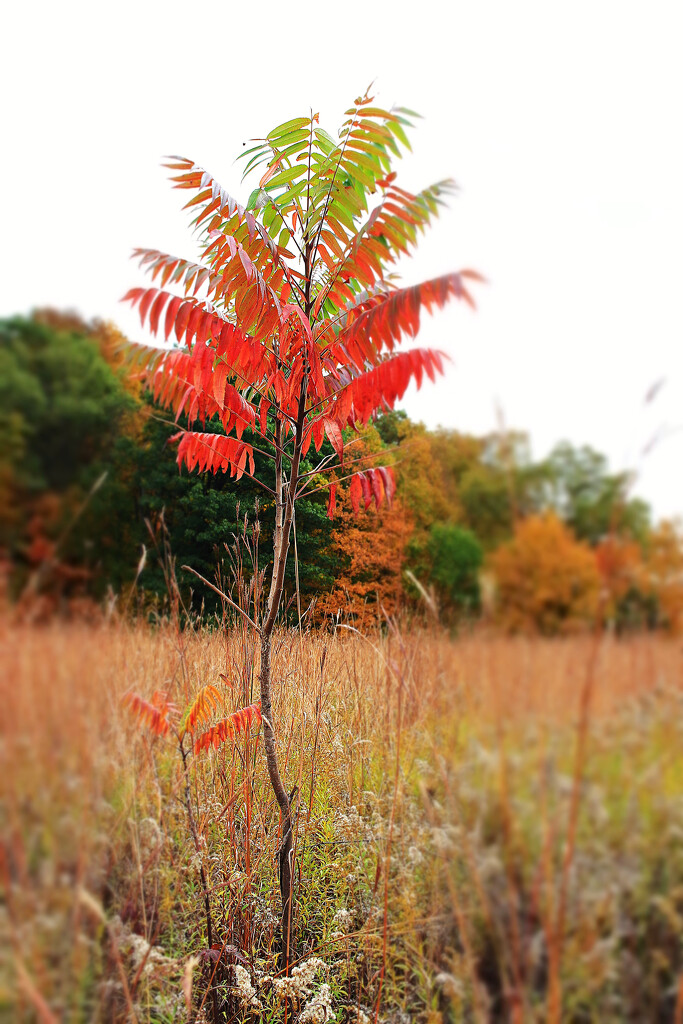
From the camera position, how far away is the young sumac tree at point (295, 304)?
1996mm

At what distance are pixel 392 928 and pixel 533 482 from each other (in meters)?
1.56

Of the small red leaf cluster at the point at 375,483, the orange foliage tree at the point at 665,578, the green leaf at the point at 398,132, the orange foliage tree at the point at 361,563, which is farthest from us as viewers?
the orange foliage tree at the point at 361,563

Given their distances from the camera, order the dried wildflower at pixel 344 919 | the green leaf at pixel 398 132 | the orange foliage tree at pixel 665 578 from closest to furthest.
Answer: the orange foliage tree at pixel 665 578, the green leaf at pixel 398 132, the dried wildflower at pixel 344 919

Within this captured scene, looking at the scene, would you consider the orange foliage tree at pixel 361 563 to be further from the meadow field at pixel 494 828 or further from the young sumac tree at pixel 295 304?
the meadow field at pixel 494 828

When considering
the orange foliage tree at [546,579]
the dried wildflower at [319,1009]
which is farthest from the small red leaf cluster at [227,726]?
the orange foliage tree at [546,579]

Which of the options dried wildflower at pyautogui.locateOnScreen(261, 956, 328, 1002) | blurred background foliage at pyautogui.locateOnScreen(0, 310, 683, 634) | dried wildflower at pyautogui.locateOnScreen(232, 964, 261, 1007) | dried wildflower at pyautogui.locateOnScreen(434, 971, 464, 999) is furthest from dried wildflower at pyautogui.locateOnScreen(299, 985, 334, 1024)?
blurred background foliage at pyautogui.locateOnScreen(0, 310, 683, 634)

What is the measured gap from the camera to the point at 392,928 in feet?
6.11

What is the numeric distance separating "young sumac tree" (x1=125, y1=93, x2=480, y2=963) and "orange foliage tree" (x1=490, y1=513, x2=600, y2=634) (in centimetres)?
103

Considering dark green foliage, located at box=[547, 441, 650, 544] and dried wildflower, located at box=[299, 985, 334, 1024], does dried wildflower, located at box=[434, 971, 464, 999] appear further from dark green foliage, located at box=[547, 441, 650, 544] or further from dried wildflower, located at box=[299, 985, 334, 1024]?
dried wildflower, located at box=[299, 985, 334, 1024]

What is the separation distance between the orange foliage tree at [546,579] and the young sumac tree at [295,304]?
40.5 inches

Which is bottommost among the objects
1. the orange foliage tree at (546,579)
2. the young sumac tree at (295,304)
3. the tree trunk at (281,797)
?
the tree trunk at (281,797)

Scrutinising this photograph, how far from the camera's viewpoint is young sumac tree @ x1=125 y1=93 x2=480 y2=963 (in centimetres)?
200

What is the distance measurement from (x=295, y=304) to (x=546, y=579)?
1.66m

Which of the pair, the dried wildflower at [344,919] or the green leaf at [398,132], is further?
the dried wildflower at [344,919]
